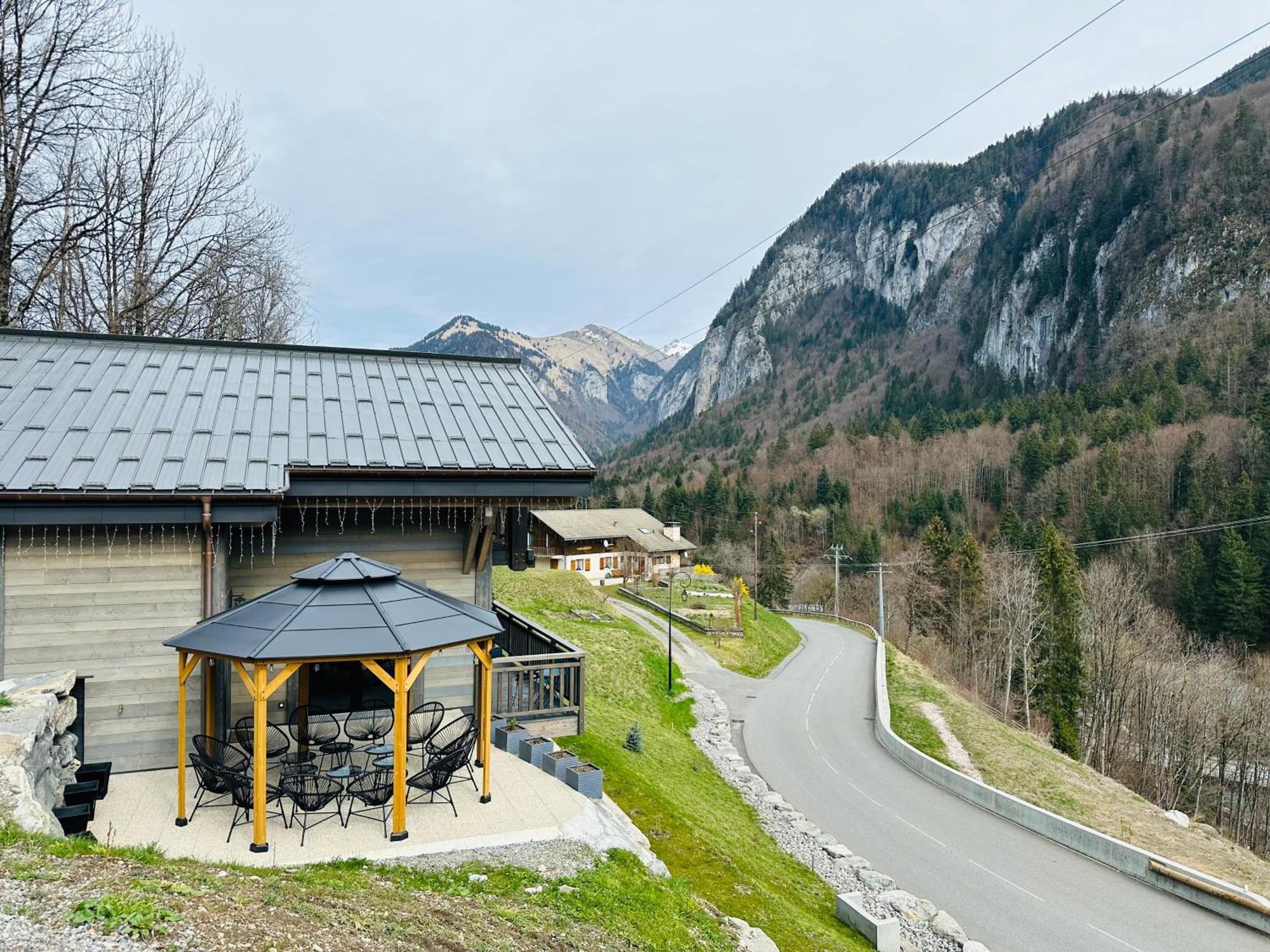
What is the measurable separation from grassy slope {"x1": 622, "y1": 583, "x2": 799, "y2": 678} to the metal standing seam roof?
1200 cm

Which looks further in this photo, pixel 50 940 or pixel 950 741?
pixel 950 741

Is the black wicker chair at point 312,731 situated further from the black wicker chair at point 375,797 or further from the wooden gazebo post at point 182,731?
the wooden gazebo post at point 182,731

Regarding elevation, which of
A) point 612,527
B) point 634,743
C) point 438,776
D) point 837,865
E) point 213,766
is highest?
point 213,766

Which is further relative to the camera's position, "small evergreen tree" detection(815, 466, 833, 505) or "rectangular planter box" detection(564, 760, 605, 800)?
"small evergreen tree" detection(815, 466, 833, 505)

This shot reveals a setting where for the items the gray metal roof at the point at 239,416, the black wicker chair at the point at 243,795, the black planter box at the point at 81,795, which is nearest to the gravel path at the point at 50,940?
the black wicker chair at the point at 243,795

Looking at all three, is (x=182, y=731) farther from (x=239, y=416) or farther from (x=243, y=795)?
(x=239, y=416)

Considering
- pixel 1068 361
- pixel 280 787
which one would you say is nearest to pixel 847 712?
pixel 280 787

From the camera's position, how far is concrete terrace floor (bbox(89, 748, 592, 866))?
250 inches

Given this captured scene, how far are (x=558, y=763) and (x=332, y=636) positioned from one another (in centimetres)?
335

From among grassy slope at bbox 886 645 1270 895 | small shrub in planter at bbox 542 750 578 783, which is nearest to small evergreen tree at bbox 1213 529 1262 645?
grassy slope at bbox 886 645 1270 895

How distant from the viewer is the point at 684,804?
1262 centimetres

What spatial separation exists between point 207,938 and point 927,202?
21673 centimetres

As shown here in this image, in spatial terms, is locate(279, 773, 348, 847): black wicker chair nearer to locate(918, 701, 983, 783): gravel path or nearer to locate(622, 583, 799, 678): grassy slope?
Result: locate(918, 701, 983, 783): gravel path

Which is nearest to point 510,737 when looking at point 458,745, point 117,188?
point 458,745
